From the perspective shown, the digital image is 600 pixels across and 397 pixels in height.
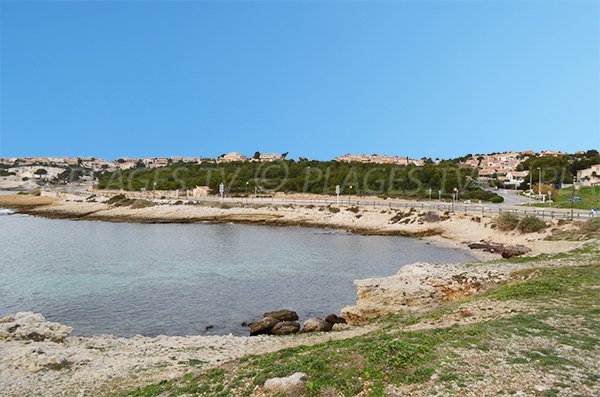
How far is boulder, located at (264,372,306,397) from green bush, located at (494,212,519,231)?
35905mm

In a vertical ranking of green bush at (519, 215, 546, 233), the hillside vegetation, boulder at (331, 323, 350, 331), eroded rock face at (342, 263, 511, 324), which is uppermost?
the hillside vegetation

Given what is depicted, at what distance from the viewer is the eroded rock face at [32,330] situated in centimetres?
1588

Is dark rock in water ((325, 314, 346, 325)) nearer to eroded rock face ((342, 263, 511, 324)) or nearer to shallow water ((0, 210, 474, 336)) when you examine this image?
Answer: eroded rock face ((342, 263, 511, 324))

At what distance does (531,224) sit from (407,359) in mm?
33336

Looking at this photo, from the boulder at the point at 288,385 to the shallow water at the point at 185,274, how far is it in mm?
9327

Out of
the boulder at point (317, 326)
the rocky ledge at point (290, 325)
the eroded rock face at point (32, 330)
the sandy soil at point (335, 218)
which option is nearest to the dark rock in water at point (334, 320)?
the rocky ledge at point (290, 325)

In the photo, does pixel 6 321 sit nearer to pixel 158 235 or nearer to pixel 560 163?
pixel 158 235

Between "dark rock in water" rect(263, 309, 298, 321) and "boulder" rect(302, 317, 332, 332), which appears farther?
"dark rock in water" rect(263, 309, 298, 321)

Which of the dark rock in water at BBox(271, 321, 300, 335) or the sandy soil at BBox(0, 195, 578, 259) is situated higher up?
the sandy soil at BBox(0, 195, 578, 259)

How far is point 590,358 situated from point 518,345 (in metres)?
1.34

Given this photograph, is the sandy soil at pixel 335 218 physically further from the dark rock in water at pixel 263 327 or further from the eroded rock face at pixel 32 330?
the eroded rock face at pixel 32 330

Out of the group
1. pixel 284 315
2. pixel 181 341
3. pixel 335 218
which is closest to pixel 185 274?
pixel 284 315

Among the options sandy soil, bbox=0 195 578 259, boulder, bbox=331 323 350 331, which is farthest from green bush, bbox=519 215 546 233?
boulder, bbox=331 323 350 331

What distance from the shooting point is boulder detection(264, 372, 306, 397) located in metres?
8.59
